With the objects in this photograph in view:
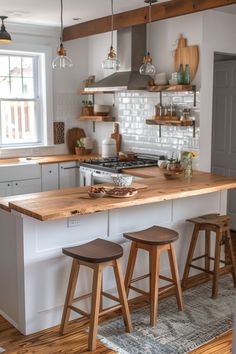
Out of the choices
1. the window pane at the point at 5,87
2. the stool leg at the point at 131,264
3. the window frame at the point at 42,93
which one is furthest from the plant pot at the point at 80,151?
the stool leg at the point at 131,264

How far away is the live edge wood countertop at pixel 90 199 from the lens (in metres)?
3.09

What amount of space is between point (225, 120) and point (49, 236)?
3.47m

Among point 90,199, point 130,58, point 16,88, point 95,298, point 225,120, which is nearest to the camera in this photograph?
point 95,298

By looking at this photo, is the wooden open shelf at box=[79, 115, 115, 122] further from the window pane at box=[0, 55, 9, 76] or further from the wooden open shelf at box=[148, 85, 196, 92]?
the window pane at box=[0, 55, 9, 76]

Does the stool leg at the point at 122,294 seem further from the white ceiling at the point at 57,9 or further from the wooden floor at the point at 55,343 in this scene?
the white ceiling at the point at 57,9

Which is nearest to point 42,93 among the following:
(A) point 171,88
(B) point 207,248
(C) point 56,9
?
(C) point 56,9

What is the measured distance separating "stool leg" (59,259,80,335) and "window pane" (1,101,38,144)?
133 inches

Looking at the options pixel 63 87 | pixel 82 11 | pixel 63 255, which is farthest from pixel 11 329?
pixel 63 87

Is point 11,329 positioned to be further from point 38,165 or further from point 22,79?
point 22,79

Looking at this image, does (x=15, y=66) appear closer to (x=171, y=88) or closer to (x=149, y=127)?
(x=149, y=127)

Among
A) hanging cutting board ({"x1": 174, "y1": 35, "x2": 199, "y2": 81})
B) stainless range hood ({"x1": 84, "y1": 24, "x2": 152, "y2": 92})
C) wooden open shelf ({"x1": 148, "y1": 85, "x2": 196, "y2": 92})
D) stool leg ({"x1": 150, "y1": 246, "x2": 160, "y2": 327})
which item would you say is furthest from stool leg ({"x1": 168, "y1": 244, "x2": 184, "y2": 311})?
stainless range hood ({"x1": 84, "y1": 24, "x2": 152, "y2": 92})

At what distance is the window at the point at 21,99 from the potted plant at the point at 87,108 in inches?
23.0

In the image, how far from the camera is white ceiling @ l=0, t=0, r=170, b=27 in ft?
15.3

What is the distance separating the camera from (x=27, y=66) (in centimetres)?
626
